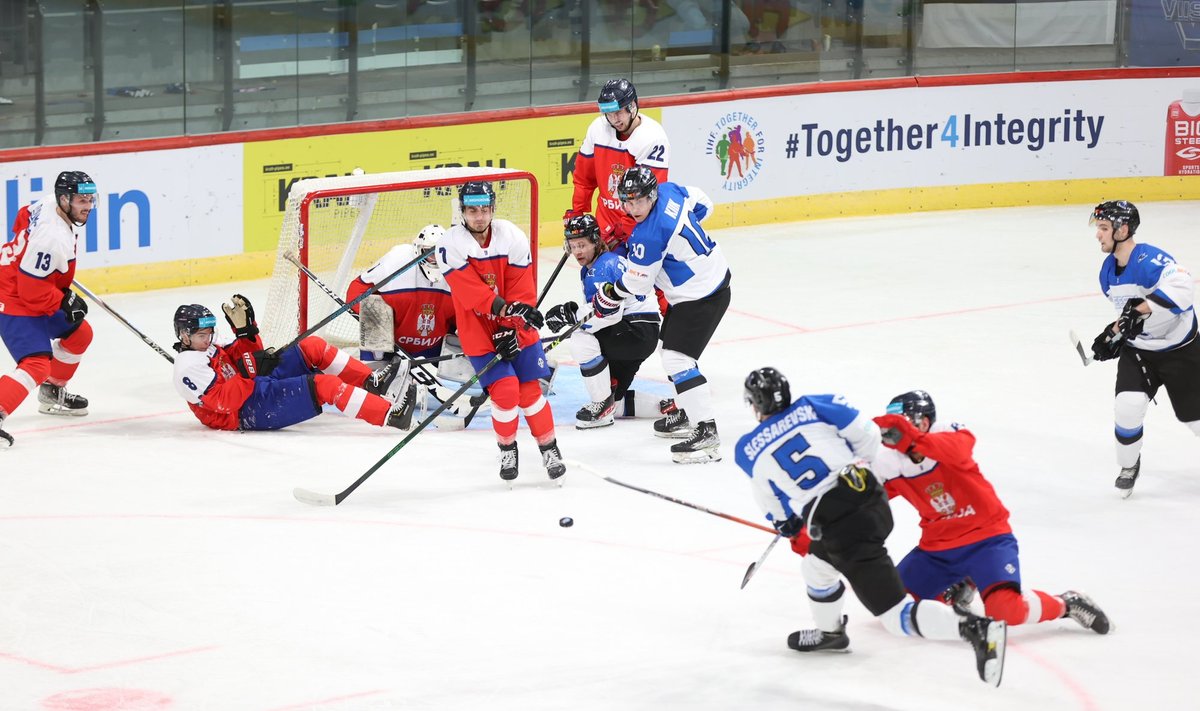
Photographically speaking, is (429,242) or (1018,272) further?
(1018,272)

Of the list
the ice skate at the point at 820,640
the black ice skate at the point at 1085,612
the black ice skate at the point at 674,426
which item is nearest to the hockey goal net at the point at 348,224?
the black ice skate at the point at 674,426

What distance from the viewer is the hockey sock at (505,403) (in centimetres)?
637

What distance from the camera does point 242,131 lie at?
1005 cm

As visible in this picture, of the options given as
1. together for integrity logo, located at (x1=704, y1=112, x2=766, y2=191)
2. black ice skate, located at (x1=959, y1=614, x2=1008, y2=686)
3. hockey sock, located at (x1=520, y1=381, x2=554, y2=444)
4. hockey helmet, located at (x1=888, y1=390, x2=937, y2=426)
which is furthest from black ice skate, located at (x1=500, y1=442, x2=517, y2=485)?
together for integrity logo, located at (x1=704, y1=112, x2=766, y2=191)

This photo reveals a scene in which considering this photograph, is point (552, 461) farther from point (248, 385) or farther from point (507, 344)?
point (248, 385)

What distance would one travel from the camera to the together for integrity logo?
11.7 metres

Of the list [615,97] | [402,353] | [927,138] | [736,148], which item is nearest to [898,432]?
[402,353]

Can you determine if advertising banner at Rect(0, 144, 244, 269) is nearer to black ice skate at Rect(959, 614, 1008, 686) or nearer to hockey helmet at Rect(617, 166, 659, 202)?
hockey helmet at Rect(617, 166, 659, 202)

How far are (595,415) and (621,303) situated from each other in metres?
0.71

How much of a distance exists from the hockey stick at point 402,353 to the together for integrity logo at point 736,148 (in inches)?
167

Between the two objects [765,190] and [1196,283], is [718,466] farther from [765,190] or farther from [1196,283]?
[765,190]

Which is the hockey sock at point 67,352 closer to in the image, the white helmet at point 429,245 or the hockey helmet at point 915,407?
the white helmet at point 429,245

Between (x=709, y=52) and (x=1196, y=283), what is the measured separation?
148 inches

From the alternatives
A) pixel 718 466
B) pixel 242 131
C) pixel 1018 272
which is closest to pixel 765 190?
pixel 1018 272
